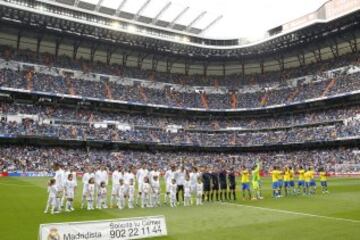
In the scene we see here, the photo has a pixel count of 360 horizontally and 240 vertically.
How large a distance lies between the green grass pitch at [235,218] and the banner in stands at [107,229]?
2.38 ft

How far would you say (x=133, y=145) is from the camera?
64.5 meters

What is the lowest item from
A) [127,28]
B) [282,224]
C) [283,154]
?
[282,224]

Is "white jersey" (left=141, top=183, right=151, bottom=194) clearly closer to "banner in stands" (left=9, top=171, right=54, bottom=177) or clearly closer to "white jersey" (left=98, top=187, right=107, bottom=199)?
"white jersey" (left=98, top=187, right=107, bottom=199)

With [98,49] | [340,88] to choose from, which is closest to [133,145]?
[98,49]

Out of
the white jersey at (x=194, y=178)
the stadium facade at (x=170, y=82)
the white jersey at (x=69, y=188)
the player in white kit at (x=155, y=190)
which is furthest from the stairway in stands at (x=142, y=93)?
the white jersey at (x=69, y=188)

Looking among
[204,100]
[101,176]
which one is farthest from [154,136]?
[101,176]

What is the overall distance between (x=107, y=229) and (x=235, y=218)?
6.64 meters

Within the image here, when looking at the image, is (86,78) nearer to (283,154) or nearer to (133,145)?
(133,145)

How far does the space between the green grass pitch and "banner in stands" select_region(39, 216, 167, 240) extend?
0.73 metres

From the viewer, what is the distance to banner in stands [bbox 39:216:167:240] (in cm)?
1007

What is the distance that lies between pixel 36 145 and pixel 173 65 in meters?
34.5

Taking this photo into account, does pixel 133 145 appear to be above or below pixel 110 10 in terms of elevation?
below

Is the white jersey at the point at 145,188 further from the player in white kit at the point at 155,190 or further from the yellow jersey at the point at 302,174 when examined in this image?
the yellow jersey at the point at 302,174

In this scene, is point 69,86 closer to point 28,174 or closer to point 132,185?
point 28,174
